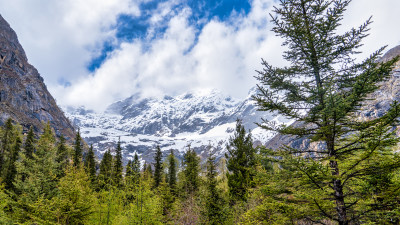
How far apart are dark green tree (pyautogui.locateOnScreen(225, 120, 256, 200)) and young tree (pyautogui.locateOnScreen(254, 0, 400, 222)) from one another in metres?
12.0

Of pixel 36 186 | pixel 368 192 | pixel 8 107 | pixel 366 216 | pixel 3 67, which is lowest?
pixel 366 216

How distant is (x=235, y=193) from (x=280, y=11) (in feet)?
53.5

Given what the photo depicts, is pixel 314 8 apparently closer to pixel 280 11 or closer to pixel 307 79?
pixel 280 11

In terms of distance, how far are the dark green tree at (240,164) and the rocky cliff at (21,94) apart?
106m

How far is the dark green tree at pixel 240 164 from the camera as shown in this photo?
62.1 ft

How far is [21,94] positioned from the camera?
114m

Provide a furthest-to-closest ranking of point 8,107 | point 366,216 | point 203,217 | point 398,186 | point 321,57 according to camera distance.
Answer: point 8,107
point 203,217
point 321,57
point 366,216
point 398,186

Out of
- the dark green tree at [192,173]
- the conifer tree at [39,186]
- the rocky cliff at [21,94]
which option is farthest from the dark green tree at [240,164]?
the rocky cliff at [21,94]

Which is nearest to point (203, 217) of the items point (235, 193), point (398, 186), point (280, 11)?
point (235, 193)

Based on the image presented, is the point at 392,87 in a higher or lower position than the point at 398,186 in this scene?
higher

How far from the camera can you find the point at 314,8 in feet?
23.5

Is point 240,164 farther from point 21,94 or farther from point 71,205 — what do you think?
point 21,94

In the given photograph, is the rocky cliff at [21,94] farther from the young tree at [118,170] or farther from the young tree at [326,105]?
the young tree at [326,105]

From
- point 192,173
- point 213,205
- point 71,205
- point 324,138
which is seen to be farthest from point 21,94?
point 324,138
